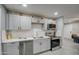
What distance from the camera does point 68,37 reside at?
6.79 meters

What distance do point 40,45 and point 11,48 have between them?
1366mm

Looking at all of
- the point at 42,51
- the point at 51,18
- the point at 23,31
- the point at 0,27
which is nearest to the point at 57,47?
the point at 42,51

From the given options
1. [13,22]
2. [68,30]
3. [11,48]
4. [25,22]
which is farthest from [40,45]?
[68,30]

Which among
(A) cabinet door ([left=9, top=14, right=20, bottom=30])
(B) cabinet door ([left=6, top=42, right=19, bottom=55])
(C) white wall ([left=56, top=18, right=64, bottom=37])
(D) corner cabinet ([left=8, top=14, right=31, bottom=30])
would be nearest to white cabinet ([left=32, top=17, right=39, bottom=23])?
(D) corner cabinet ([left=8, top=14, right=31, bottom=30])

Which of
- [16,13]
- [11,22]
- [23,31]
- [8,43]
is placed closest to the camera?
[8,43]

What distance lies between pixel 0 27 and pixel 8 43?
59cm

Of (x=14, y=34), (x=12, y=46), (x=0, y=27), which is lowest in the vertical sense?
(x=12, y=46)

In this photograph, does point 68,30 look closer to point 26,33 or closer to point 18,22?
point 26,33

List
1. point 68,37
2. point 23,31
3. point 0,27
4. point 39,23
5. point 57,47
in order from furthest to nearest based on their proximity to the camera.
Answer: point 68,37 → point 57,47 → point 39,23 → point 23,31 → point 0,27

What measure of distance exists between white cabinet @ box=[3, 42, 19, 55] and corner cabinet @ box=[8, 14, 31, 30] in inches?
27.8

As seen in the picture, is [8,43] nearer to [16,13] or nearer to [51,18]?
[16,13]

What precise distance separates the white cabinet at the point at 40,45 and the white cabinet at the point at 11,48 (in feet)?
2.73

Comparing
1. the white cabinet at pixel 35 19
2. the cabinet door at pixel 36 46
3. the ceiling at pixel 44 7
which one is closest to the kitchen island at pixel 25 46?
the cabinet door at pixel 36 46

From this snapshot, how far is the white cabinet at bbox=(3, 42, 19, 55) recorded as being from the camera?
8.12ft
